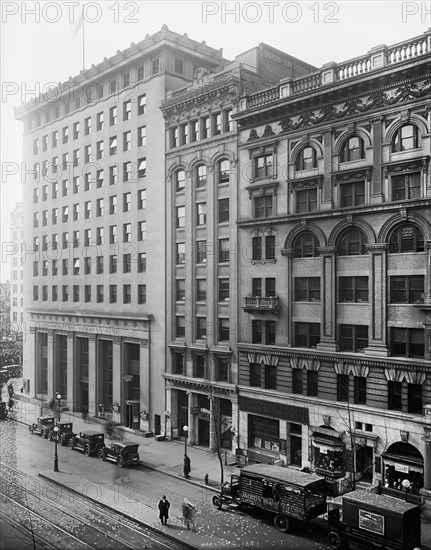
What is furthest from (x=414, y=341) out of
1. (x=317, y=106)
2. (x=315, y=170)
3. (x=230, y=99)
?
(x=230, y=99)

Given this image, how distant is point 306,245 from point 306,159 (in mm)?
6185

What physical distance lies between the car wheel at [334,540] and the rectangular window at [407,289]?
14.9 meters

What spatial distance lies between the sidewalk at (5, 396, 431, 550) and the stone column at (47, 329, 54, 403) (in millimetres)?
7507

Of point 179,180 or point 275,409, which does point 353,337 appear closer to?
point 275,409

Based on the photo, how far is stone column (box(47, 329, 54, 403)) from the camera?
65.3 metres

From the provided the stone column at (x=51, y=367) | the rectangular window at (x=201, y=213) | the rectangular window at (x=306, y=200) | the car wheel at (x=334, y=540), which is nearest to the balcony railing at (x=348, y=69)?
the rectangular window at (x=306, y=200)

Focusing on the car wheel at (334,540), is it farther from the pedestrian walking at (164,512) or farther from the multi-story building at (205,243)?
the multi-story building at (205,243)

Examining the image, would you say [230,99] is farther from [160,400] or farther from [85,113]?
[160,400]

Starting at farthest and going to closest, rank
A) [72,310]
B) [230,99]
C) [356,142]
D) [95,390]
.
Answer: [72,310] → [95,390] → [230,99] → [356,142]

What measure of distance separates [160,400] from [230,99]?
26874 millimetres

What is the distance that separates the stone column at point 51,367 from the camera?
6531 centimetres

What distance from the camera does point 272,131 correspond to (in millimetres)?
42406

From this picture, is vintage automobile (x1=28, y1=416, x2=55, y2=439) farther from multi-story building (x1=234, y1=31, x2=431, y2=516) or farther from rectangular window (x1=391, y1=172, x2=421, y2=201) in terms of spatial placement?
rectangular window (x1=391, y1=172, x2=421, y2=201)

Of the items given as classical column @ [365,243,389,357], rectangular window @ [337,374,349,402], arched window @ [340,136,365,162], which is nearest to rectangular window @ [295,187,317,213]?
arched window @ [340,136,365,162]
